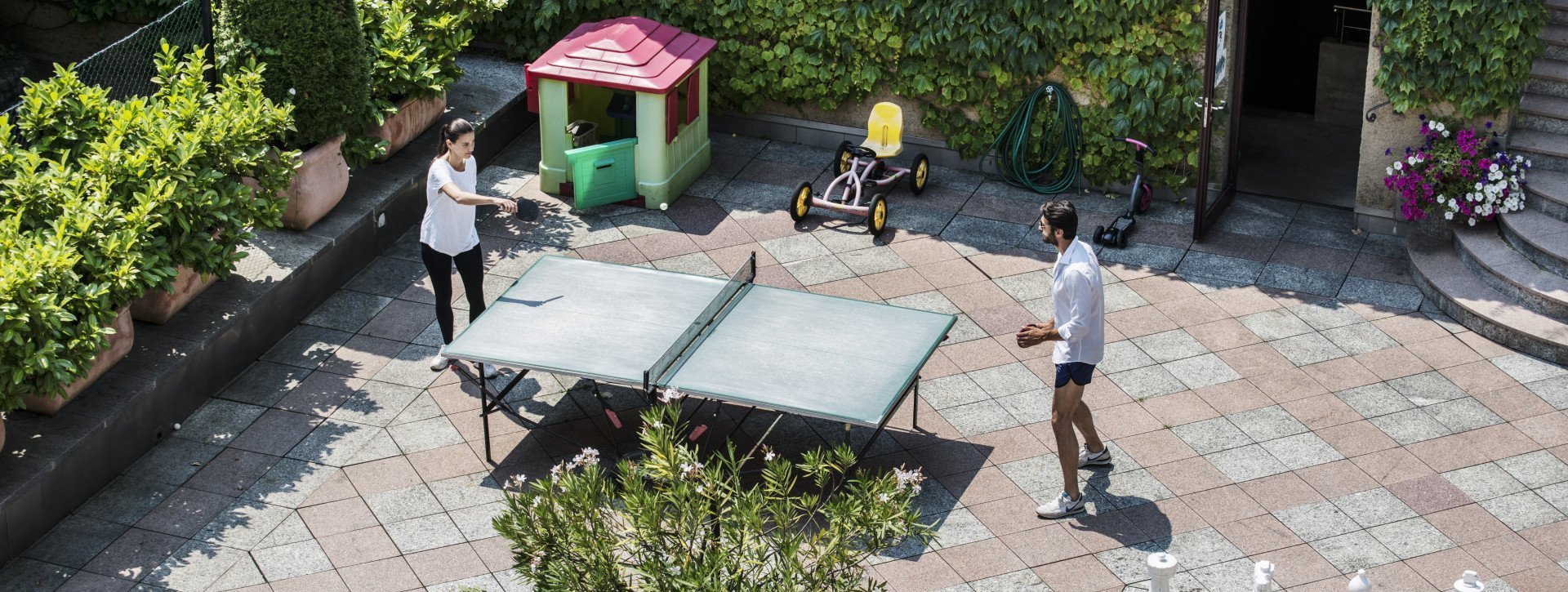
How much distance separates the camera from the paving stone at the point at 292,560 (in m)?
8.62

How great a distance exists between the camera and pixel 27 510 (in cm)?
873

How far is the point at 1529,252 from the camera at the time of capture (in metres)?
11.4

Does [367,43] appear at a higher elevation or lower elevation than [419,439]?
higher

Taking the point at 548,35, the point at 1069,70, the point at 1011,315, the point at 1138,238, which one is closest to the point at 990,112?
the point at 1069,70

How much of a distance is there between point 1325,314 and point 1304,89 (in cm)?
496

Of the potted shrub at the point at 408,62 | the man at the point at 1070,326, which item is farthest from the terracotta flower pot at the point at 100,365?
the man at the point at 1070,326

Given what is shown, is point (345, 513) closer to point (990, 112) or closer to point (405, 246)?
point (405, 246)

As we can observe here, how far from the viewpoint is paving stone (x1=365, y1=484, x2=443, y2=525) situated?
9.11m

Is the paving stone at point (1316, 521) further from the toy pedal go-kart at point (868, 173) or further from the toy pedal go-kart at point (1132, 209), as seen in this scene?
the toy pedal go-kart at point (868, 173)

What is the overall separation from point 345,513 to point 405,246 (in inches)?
137

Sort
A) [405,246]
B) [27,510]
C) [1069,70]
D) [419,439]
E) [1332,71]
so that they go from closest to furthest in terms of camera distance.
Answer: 1. [27,510]
2. [419,439]
3. [405,246]
4. [1069,70]
5. [1332,71]

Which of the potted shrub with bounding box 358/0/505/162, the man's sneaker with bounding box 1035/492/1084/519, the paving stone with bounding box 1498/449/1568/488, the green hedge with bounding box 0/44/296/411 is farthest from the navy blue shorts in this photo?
the potted shrub with bounding box 358/0/505/162

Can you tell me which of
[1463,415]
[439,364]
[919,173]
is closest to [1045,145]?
[919,173]

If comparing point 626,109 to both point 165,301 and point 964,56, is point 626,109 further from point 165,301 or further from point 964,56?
point 165,301
